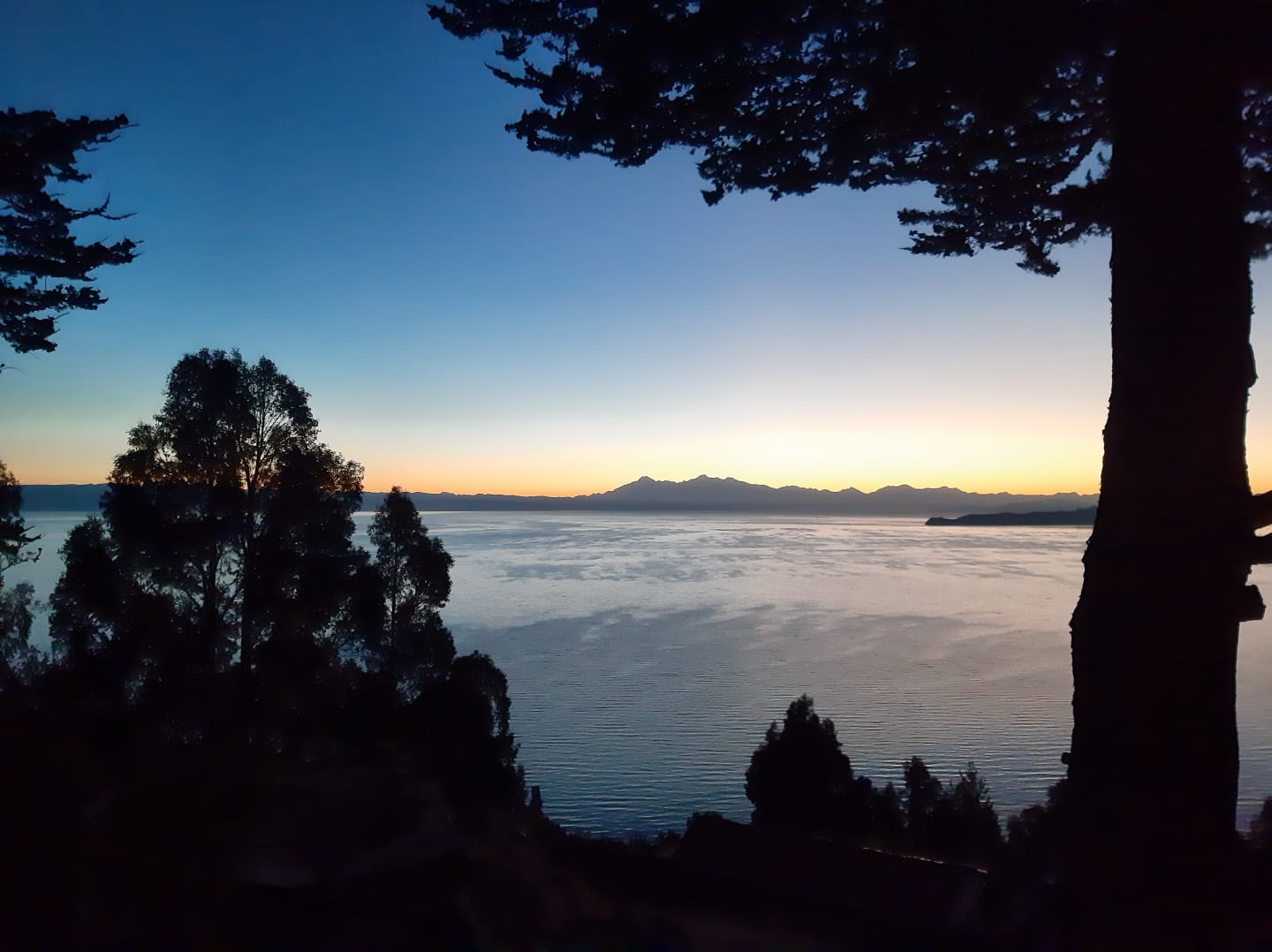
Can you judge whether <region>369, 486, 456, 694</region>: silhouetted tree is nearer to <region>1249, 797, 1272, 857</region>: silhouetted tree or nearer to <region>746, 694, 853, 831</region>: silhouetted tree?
<region>746, 694, 853, 831</region>: silhouetted tree

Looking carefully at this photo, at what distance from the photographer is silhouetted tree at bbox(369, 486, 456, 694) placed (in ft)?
51.4

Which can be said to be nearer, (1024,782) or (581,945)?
(581,945)

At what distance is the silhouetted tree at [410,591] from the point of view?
51.4ft

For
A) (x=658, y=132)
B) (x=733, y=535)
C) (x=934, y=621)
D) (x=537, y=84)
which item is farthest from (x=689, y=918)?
(x=733, y=535)

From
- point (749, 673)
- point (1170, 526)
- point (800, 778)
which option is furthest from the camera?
point (749, 673)

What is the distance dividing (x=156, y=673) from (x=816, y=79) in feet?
39.1

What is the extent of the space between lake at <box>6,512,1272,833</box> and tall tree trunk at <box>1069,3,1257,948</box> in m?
16.1

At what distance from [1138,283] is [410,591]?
1499 centimetres

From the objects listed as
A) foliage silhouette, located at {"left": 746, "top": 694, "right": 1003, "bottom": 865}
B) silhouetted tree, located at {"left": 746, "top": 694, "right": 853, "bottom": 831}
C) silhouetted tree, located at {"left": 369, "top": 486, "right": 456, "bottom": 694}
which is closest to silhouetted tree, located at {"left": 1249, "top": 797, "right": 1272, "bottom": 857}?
foliage silhouette, located at {"left": 746, "top": 694, "right": 1003, "bottom": 865}

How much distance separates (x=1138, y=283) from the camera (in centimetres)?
337

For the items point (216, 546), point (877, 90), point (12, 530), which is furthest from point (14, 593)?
point (877, 90)

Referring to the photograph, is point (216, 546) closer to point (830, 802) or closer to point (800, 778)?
point (800, 778)

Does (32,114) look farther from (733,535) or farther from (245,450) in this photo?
(733,535)

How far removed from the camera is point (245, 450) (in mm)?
13125
